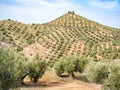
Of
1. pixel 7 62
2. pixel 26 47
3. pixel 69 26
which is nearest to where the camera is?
pixel 7 62

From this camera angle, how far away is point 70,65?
72250 millimetres

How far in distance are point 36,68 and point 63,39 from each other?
66934mm

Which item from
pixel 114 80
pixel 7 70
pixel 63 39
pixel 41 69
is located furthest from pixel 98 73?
pixel 63 39

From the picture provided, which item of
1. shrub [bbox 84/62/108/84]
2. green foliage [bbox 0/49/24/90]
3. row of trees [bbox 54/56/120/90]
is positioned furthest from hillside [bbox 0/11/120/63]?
green foliage [bbox 0/49/24/90]

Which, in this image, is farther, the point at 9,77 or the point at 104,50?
the point at 104,50

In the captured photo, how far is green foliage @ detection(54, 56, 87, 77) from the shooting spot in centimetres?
7250

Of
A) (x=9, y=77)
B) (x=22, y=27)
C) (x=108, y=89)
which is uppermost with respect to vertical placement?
(x=22, y=27)

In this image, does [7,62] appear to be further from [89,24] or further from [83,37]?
[89,24]

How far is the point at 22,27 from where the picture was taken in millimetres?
134500

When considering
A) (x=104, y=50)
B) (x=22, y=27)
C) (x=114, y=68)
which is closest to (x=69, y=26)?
(x=22, y=27)

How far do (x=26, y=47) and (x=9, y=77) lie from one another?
265ft

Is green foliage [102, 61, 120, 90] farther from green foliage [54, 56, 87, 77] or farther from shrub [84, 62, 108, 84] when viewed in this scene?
green foliage [54, 56, 87, 77]

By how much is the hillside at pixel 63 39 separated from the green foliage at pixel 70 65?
86.8ft

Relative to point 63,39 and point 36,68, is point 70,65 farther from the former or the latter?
point 63,39
